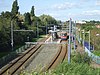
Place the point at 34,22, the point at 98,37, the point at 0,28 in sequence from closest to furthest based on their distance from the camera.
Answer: the point at 0,28 < the point at 98,37 < the point at 34,22

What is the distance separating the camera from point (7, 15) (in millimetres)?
91750

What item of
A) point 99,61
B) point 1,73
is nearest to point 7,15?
point 99,61

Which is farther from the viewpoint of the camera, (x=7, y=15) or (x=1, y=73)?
(x=7, y=15)

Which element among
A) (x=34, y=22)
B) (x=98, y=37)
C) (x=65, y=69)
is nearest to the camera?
(x=65, y=69)

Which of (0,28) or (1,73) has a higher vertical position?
(0,28)

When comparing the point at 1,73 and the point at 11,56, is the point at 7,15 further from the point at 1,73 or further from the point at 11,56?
the point at 1,73

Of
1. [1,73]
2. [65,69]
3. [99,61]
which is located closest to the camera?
[65,69]

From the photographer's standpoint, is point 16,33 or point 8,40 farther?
point 16,33

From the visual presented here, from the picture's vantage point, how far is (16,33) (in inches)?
3049

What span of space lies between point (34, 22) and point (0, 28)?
57.7m

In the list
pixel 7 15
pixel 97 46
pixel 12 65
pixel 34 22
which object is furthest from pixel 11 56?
pixel 34 22

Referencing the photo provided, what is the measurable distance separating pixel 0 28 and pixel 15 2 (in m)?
46.4

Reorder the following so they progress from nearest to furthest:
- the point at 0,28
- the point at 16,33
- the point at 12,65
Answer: the point at 12,65 < the point at 0,28 < the point at 16,33

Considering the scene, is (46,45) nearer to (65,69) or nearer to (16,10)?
(16,10)
